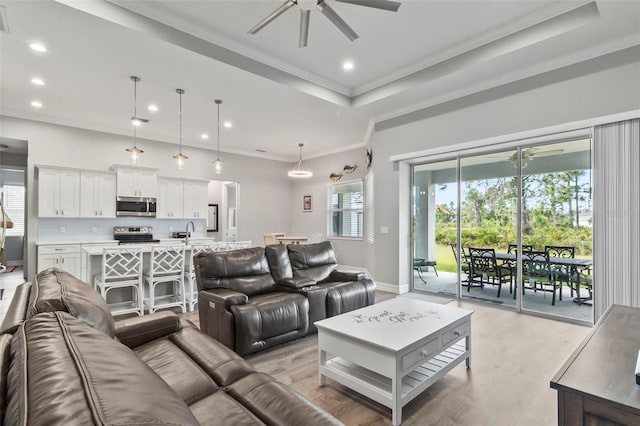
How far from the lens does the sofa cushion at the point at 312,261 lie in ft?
13.2

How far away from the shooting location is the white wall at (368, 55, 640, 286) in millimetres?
3307

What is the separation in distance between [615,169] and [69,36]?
19.3 ft

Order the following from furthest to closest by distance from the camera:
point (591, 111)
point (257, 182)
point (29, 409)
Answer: point (257, 182) < point (591, 111) < point (29, 409)

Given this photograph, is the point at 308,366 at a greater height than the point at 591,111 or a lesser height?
lesser

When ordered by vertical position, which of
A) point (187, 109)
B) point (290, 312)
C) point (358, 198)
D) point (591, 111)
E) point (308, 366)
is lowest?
point (308, 366)

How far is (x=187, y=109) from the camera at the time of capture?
16.8 ft

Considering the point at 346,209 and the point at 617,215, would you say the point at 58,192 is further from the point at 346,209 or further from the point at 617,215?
the point at 617,215

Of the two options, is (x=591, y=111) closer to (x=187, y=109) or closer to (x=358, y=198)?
(x=358, y=198)

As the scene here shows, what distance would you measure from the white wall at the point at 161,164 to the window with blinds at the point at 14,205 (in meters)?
4.73

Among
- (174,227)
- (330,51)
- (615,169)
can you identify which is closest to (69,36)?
(330,51)

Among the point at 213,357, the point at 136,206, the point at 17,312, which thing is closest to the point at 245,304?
the point at 213,357

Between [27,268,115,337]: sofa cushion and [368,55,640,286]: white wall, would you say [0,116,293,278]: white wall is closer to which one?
[368,55,640,286]: white wall

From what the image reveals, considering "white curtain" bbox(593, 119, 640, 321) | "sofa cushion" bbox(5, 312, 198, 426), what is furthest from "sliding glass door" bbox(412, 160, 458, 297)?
"sofa cushion" bbox(5, 312, 198, 426)

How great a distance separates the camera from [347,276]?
4.11 metres
